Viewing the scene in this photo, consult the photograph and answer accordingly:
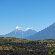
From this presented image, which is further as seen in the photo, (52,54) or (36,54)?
(36,54)

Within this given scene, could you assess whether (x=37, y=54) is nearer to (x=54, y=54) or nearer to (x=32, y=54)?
(x=32, y=54)

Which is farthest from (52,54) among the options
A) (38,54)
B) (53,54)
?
(38,54)

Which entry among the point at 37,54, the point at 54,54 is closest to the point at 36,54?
the point at 37,54

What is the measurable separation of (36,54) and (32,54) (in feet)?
8.57

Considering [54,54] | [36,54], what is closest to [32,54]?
[36,54]

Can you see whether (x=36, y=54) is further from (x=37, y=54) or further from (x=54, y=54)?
(x=54, y=54)

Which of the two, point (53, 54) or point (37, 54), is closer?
point (53, 54)

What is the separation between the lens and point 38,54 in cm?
16775

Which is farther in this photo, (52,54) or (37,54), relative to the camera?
(37,54)

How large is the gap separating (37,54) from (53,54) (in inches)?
1788

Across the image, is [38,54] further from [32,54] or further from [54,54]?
[54,54]

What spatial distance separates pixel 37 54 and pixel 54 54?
44.5 metres

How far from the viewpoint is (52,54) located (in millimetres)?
122750

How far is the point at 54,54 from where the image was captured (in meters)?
124
